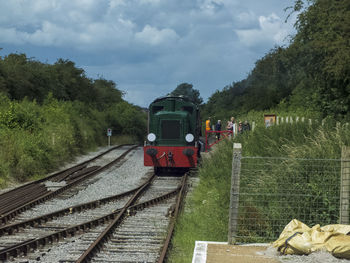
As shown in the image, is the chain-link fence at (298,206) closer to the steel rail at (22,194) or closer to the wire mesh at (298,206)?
the wire mesh at (298,206)

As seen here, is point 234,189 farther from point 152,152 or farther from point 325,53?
point 325,53

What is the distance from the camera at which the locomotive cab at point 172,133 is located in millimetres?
19484

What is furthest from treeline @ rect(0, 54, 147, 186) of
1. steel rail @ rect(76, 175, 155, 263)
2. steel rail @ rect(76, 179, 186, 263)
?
steel rail @ rect(76, 175, 155, 263)

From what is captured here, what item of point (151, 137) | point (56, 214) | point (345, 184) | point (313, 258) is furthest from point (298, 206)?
point (151, 137)

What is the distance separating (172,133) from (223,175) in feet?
21.8

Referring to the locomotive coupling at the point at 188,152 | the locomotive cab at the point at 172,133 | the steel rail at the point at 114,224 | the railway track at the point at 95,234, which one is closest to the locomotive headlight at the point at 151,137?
the locomotive cab at the point at 172,133

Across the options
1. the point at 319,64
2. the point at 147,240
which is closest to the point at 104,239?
the point at 147,240

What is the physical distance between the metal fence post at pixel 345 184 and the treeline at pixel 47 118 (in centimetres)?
1269

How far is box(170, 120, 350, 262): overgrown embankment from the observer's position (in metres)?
9.12

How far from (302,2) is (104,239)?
2425cm

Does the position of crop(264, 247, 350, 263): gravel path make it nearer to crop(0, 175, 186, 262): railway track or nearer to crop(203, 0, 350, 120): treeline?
crop(0, 175, 186, 262): railway track

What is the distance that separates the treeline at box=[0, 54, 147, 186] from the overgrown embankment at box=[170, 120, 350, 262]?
24.4ft

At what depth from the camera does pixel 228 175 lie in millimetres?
12703

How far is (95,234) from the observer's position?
32.3 ft
